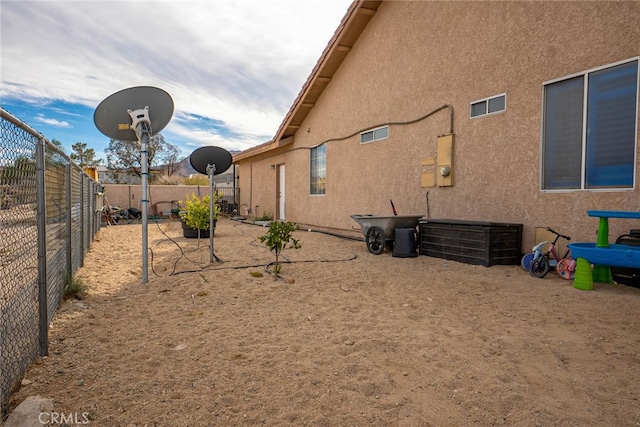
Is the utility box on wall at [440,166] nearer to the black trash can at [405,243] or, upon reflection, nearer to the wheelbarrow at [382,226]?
the wheelbarrow at [382,226]

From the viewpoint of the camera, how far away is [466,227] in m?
6.66

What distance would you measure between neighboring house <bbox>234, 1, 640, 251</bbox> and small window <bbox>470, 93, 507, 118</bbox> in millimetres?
20

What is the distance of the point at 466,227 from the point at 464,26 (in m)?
3.90

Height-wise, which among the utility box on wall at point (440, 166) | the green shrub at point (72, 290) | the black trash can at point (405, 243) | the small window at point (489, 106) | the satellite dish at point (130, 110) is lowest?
the green shrub at point (72, 290)

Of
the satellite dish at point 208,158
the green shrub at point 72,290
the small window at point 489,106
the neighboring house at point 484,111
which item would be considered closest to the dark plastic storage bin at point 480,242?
the neighboring house at point 484,111

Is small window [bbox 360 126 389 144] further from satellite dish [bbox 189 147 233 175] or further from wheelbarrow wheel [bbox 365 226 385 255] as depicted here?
satellite dish [bbox 189 147 233 175]

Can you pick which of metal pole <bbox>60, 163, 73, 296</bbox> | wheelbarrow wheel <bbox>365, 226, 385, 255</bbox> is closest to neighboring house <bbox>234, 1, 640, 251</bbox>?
wheelbarrow wheel <bbox>365, 226, 385, 255</bbox>

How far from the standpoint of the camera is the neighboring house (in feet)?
17.8

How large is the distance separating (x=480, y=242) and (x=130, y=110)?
18.2ft

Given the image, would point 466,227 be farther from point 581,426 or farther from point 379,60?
point 379,60

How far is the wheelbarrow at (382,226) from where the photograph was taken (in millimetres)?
7648

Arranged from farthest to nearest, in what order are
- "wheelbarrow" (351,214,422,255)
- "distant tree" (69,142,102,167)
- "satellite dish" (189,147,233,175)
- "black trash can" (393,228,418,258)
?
"distant tree" (69,142,102,167), "wheelbarrow" (351,214,422,255), "black trash can" (393,228,418,258), "satellite dish" (189,147,233,175)

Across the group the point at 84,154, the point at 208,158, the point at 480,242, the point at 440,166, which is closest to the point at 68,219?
the point at 208,158

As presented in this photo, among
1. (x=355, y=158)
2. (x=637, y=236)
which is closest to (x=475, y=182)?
(x=637, y=236)
